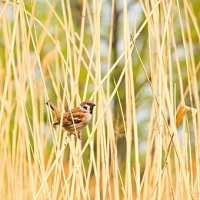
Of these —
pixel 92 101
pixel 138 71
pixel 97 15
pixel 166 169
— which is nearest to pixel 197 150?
pixel 166 169

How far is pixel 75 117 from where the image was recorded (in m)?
2.15

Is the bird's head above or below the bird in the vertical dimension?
above

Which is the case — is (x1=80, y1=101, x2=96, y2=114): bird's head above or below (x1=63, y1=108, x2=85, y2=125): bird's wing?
above

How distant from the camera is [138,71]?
8.15 metres

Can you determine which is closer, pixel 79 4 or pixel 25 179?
pixel 25 179

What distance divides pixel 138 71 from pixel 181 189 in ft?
19.7

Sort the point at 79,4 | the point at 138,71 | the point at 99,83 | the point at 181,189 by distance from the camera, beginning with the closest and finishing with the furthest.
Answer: the point at 99,83 < the point at 181,189 < the point at 138,71 < the point at 79,4

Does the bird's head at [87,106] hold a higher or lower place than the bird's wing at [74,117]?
higher

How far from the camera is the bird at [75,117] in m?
2.10

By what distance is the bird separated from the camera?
210cm

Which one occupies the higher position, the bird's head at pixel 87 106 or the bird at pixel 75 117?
the bird's head at pixel 87 106

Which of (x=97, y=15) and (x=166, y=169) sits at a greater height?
(x=97, y=15)

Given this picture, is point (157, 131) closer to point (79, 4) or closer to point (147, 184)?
point (147, 184)

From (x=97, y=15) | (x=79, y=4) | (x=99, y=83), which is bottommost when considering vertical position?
(x=99, y=83)
